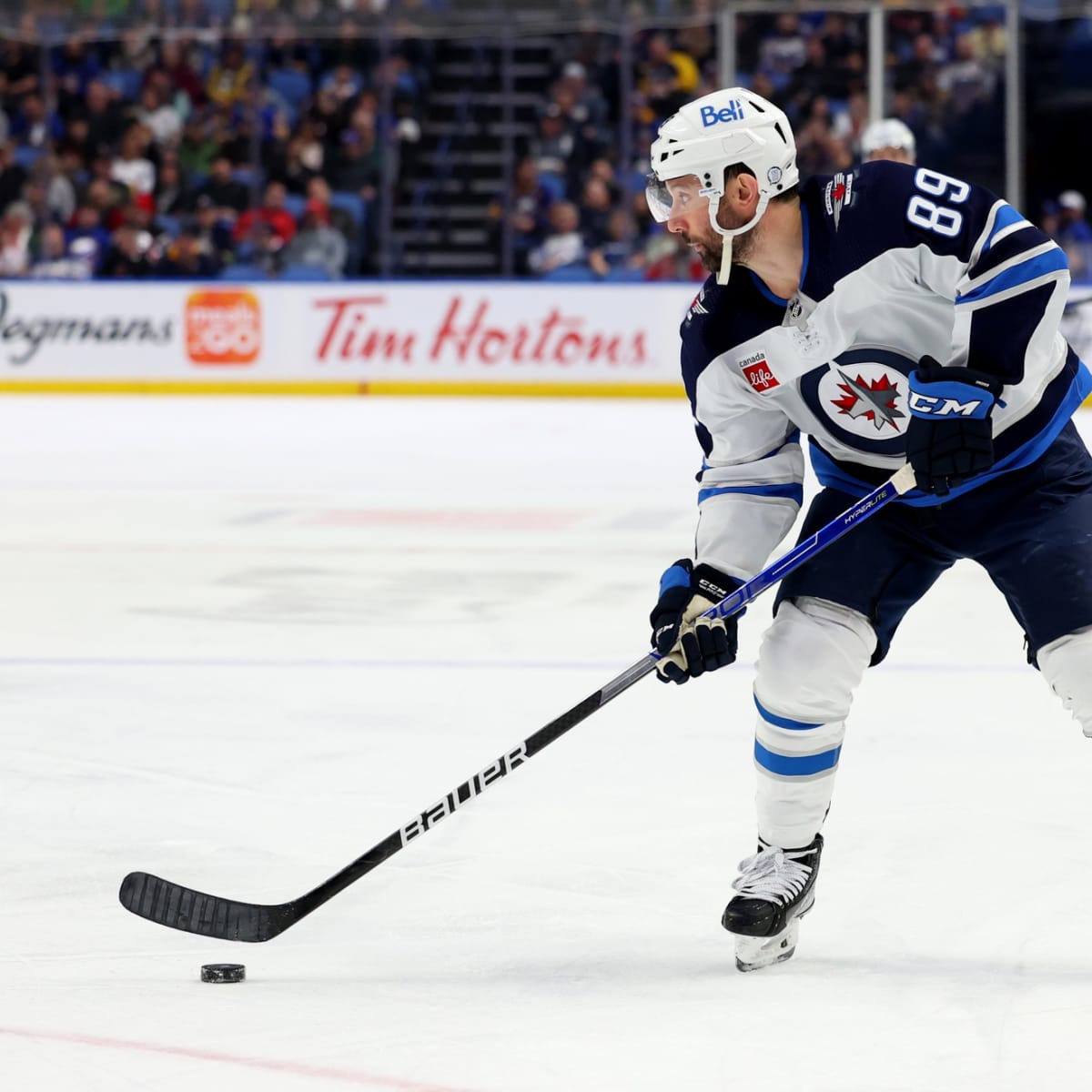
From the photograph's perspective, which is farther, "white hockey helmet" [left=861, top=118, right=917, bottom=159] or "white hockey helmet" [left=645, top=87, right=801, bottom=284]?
"white hockey helmet" [left=861, top=118, right=917, bottom=159]

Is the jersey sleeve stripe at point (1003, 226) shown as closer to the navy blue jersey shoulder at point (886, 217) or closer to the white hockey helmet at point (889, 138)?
the navy blue jersey shoulder at point (886, 217)

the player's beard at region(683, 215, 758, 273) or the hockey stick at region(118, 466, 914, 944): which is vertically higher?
the player's beard at region(683, 215, 758, 273)

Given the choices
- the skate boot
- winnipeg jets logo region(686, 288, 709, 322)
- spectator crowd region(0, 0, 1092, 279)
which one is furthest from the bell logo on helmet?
spectator crowd region(0, 0, 1092, 279)

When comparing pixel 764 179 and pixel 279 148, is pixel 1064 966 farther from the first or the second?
pixel 279 148

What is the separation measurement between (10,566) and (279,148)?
7321mm

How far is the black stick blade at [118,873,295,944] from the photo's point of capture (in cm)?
247

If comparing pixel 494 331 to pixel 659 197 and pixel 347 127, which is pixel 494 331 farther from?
pixel 659 197

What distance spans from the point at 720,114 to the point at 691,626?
619mm

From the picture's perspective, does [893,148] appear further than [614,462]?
No

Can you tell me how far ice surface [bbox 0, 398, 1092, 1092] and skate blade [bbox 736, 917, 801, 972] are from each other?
26mm

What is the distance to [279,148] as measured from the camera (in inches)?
492

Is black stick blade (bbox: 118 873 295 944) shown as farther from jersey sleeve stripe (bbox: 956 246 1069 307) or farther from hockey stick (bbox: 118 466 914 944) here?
jersey sleeve stripe (bbox: 956 246 1069 307)

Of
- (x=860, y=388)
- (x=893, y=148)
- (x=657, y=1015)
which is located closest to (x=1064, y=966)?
(x=657, y=1015)

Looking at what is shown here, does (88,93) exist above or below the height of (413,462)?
above
